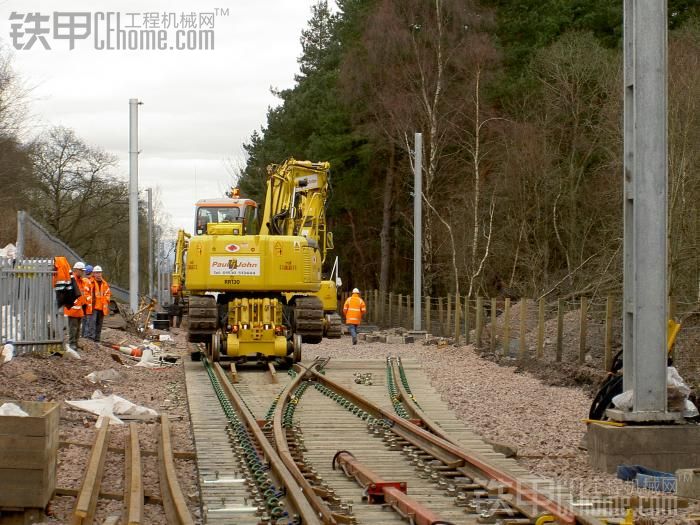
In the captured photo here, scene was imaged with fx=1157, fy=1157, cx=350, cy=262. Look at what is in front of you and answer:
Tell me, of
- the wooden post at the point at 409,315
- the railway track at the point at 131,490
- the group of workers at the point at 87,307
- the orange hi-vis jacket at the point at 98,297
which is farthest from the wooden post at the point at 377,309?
the railway track at the point at 131,490

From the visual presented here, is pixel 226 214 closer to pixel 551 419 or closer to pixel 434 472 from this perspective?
pixel 551 419

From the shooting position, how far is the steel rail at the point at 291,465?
28.7 feet

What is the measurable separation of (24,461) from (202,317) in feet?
45.7

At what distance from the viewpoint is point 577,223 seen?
42.8m

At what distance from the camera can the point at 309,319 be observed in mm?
23094

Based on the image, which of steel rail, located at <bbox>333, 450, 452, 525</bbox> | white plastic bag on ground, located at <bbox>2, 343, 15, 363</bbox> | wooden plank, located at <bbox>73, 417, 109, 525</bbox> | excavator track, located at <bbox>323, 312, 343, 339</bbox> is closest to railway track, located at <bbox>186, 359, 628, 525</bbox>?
steel rail, located at <bbox>333, 450, 452, 525</bbox>

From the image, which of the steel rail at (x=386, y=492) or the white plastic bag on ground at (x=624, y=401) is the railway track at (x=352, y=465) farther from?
the white plastic bag on ground at (x=624, y=401)

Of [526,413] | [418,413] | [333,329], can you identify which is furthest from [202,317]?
[526,413]

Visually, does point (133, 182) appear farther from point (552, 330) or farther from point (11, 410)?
point (11, 410)

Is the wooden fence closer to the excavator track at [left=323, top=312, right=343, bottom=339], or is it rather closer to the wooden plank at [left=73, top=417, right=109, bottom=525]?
the excavator track at [left=323, top=312, right=343, bottom=339]

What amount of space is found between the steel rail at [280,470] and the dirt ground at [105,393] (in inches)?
28.9

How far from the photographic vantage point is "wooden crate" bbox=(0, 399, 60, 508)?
8.77 m

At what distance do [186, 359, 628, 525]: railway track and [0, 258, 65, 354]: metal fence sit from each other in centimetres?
378

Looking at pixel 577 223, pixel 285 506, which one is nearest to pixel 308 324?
pixel 285 506
